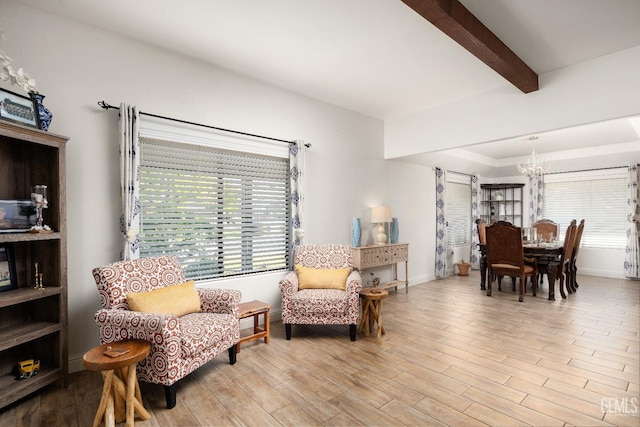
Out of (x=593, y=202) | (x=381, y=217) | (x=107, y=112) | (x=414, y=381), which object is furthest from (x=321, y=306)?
(x=593, y=202)

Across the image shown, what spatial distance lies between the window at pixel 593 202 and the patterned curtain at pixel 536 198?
13 centimetres

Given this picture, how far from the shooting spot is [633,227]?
20.0 ft

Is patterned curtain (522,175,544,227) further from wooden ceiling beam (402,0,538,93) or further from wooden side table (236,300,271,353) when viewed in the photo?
wooden side table (236,300,271,353)

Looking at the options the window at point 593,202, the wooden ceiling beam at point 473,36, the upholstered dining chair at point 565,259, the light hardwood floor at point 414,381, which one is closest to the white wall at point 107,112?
the light hardwood floor at point 414,381

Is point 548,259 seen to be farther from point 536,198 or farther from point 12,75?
point 12,75

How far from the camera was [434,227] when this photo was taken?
254 inches

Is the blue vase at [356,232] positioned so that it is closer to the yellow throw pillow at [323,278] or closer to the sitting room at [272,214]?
the sitting room at [272,214]

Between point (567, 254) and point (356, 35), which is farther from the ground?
point (356, 35)

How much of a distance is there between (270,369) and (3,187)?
7.84 ft

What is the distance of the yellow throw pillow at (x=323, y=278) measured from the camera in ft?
11.7

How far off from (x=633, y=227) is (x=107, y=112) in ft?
27.8

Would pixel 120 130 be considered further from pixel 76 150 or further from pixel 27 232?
pixel 27 232

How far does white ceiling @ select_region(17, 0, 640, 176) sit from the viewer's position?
249 cm

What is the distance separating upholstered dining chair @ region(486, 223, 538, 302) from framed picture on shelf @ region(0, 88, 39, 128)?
17.8 feet
